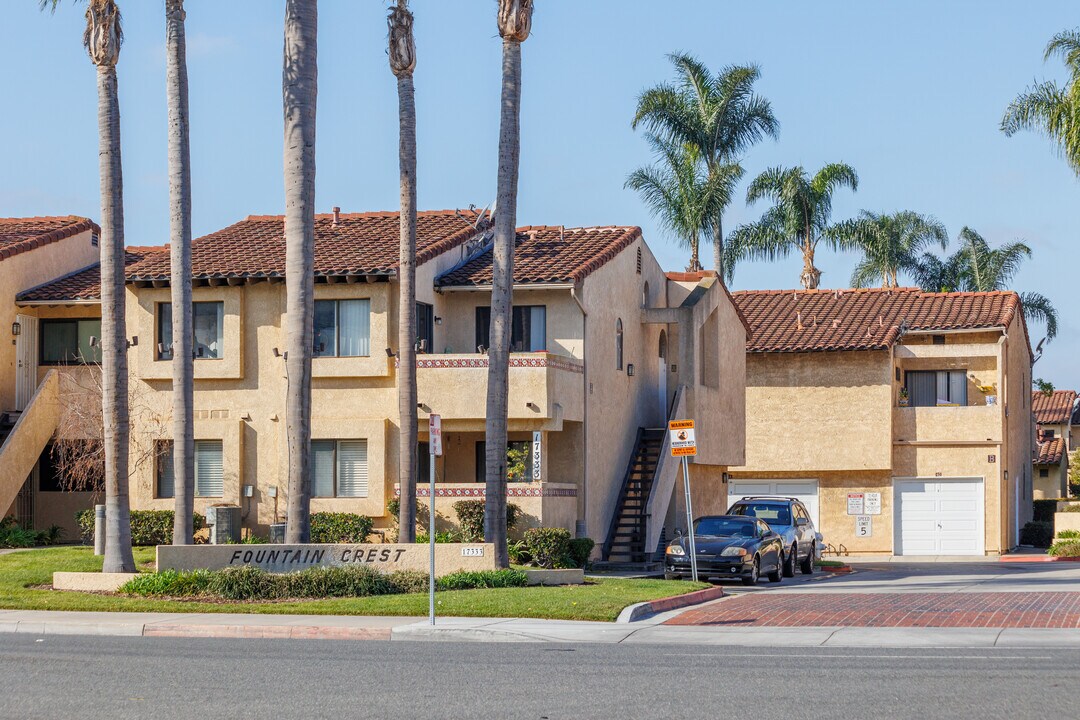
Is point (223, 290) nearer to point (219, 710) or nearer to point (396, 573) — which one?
point (396, 573)

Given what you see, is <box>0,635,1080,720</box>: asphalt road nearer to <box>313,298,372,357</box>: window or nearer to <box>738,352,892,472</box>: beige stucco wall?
<box>313,298,372,357</box>: window

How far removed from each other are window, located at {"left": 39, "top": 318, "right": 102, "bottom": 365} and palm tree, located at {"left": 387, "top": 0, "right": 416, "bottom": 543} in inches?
418

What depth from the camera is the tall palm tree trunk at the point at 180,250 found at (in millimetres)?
26594

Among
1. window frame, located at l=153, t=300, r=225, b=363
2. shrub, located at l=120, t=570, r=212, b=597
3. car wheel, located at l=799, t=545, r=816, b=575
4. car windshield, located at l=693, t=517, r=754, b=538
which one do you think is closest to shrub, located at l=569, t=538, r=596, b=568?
car windshield, located at l=693, t=517, r=754, b=538

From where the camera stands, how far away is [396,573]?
24.7 meters

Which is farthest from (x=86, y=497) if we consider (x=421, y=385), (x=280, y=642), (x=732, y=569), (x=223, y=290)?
(x=280, y=642)

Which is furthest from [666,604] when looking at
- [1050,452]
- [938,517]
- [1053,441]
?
[1053,441]

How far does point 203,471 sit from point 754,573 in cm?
1248

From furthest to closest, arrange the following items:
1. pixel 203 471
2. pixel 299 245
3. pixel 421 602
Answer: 1. pixel 203 471
2. pixel 299 245
3. pixel 421 602

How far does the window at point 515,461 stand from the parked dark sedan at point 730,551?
3748 mm

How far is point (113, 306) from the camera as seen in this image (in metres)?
25.7

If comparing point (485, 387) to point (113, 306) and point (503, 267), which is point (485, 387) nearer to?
point (503, 267)

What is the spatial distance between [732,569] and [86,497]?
15564 millimetres

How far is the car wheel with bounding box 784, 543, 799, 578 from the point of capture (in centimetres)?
3247
